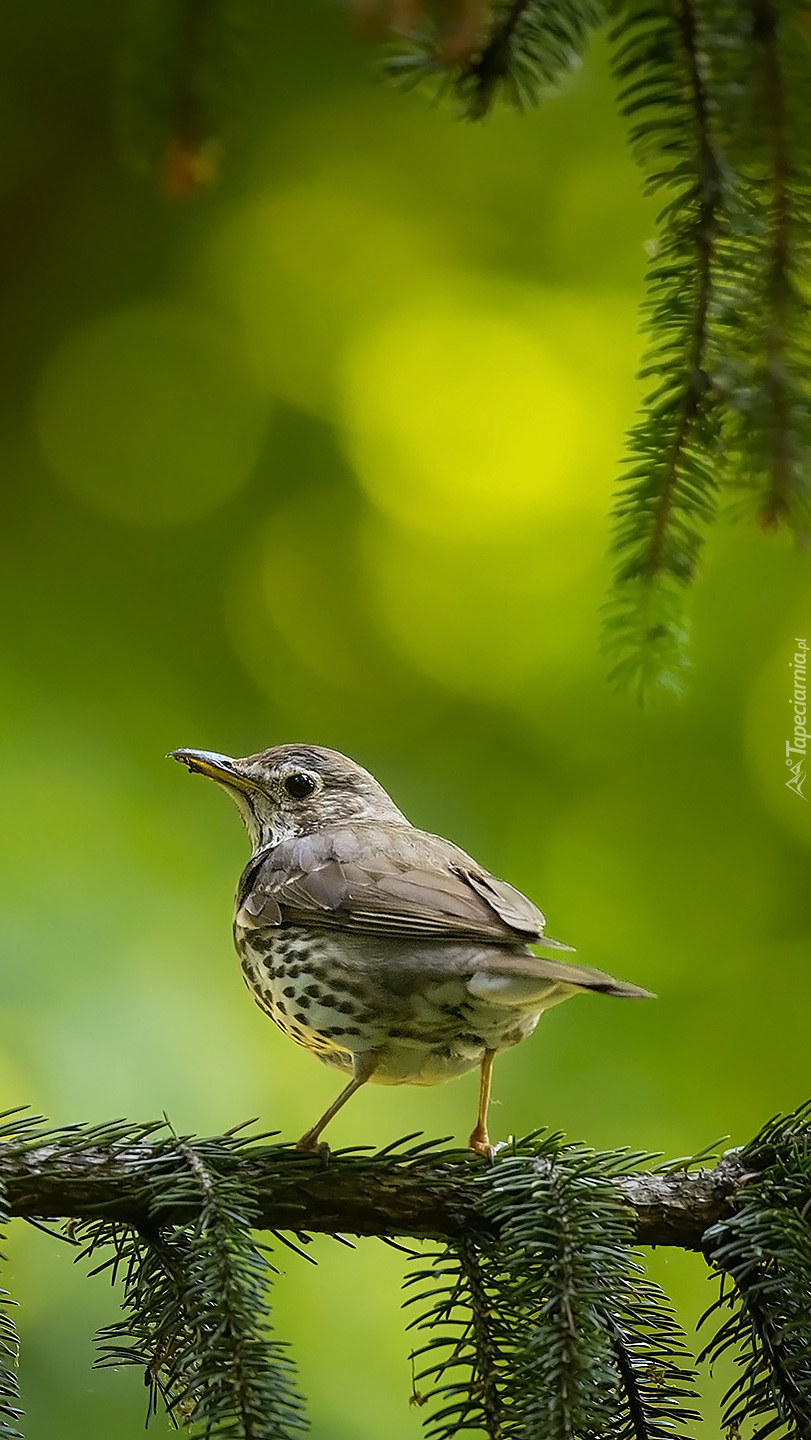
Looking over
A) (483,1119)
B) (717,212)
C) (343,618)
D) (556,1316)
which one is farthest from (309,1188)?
(343,618)

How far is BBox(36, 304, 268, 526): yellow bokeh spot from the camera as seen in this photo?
3.68 meters

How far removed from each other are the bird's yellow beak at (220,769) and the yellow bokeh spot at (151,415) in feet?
4.34

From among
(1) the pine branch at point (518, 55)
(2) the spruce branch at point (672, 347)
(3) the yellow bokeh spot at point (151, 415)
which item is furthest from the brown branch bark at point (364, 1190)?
(3) the yellow bokeh spot at point (151, 415)

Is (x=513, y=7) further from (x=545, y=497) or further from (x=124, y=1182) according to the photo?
(x=545, y=497)

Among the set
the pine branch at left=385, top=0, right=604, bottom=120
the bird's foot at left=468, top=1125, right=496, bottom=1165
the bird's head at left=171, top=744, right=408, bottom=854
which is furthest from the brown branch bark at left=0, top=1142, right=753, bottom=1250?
the pine branch at left=385, top=0, right=604, bottom=120

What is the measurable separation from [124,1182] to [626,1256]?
1.83 ft

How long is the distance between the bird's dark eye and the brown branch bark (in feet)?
3.40

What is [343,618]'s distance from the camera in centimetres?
363

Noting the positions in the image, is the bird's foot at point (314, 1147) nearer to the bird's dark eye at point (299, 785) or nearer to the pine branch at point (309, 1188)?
the pine branch at point (309, 1188)

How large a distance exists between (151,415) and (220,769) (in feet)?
5.83

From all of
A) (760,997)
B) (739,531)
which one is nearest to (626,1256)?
(760,997)

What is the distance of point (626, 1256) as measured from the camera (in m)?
1.41

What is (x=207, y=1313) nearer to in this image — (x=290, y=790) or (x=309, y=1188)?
(x=309, y=1188)

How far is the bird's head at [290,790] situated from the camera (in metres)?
2.51
